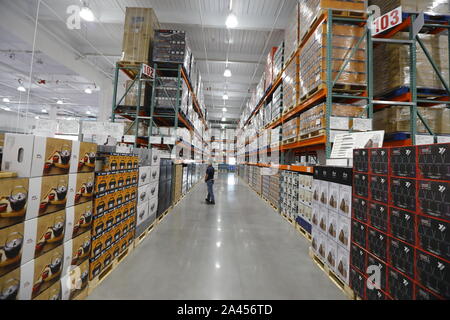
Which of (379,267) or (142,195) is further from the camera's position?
(142,195)

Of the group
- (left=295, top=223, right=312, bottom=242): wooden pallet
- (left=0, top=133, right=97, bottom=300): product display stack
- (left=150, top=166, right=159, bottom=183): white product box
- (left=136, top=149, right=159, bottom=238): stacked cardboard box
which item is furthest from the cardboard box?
(left=295, top=223, right=312, bottom=242): wooden pallet

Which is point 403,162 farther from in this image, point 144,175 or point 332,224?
point 144,175

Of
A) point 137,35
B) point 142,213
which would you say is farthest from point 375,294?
point 137,35

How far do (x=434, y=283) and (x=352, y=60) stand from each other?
11.9ft

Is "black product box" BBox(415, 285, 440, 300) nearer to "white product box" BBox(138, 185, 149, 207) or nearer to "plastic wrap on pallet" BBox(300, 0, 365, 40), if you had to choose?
"white product box" BBox(138, 185, 149, 207)

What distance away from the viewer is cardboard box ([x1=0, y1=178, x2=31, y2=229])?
1.31 m

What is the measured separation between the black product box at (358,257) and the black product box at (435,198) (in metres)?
0.86

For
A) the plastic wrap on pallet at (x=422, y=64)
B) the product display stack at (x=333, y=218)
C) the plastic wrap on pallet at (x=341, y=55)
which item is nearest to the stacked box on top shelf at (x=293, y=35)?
the plastic wrap on pallet at (x=341, y=55)

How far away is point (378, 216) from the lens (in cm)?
193

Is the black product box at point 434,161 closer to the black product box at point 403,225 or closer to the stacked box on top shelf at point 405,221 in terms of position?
the stacked box on top shelf at point 405,221

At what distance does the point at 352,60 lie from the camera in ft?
11.8

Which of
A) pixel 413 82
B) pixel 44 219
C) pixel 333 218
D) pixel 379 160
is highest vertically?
pixel 413 82

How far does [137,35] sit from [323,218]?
6757 millimetres

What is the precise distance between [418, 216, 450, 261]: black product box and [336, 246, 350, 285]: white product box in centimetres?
99
